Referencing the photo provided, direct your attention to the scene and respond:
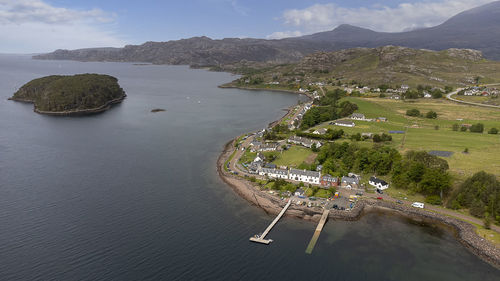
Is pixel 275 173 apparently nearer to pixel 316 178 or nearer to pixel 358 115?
pixel 316 178

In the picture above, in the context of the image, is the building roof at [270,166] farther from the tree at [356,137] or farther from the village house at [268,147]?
the tree at [356,137]

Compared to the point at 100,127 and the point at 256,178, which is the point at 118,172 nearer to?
the point at 256,178

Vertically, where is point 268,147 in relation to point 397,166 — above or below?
below

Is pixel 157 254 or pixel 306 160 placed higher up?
pixel 306 160

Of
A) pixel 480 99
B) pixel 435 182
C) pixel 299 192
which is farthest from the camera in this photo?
pixel 480 99

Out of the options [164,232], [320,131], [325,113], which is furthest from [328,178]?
[325,113]

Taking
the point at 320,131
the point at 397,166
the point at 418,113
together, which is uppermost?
the point at 418,113

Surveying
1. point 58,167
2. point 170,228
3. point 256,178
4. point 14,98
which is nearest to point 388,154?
point 256,178
